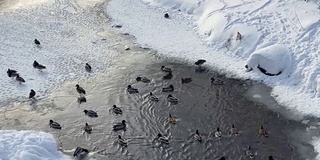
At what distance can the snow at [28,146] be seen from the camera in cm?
1967

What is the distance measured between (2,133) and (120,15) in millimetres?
16654

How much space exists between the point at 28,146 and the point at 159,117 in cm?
648

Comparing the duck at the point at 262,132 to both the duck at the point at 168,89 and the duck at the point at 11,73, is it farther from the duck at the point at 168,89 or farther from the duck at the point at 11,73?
the duck at the point at 11,73

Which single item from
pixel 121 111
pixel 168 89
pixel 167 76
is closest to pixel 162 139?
pixel 121 111

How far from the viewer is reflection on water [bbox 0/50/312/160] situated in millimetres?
21203

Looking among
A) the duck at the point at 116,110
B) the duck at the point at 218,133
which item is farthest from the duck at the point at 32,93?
the duck at the point at 218,133

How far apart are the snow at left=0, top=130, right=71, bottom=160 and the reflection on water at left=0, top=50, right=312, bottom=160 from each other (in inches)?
30.8

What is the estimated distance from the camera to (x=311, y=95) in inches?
971

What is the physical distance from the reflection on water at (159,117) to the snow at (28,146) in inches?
30.8

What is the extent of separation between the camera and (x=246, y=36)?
2928cm

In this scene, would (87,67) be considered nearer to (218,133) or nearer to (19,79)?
(19,79)

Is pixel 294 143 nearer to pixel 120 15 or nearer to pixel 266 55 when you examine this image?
pixel 266 55

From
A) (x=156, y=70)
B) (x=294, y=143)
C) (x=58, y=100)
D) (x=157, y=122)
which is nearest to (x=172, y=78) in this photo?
(x=156, y=70)

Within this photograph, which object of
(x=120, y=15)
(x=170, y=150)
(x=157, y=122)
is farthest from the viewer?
(x=120, y=15)
